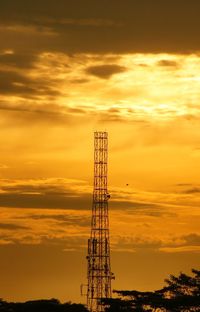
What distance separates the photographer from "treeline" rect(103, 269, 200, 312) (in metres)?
98.4

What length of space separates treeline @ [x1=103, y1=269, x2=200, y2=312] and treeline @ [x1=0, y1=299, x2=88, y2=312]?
416 cm

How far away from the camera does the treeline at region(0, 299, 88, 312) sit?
10781 cm

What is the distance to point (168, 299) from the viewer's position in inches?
3971

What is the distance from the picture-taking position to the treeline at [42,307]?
107812 mm

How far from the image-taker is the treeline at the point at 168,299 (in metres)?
98.4

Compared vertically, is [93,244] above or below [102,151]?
below

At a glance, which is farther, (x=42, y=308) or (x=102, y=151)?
(x=102, y=151)

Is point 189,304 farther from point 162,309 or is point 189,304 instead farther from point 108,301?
point 108,301

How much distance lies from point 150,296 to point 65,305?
29.7 ft

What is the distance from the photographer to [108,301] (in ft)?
343

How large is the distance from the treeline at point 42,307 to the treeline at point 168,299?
4.16 m

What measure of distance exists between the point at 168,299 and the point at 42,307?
15.1 metres

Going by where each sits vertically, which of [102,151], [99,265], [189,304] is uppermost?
[102,151]

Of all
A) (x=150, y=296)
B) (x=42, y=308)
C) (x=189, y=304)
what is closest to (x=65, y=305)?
(x=42, y=308)
